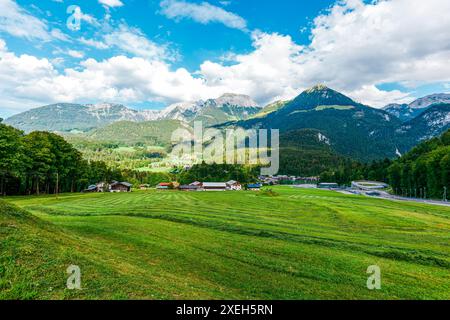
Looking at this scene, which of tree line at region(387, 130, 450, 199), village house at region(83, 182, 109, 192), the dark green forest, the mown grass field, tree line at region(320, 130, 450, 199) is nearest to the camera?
the mown grass field

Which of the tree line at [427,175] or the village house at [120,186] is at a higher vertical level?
the tree line at [427,175]

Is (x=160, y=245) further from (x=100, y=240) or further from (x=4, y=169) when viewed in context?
(x=4, y=169)

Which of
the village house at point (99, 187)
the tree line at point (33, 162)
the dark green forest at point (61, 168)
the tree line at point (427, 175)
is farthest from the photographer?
the village house at point (99, 187)

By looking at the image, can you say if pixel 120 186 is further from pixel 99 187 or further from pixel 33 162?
pixel 33 162

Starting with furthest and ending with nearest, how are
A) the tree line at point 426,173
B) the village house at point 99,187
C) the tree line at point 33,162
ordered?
the village house at point 99,187 < the tree line at point 426,173 < the tree line at point 33,162

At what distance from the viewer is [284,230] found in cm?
2209

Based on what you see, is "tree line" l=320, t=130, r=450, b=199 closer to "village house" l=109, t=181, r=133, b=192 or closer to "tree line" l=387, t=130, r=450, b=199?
"tree line" l=387, t=130, r=450, b=199

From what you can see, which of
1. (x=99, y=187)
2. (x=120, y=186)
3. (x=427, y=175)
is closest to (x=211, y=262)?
(x=427, y=175)

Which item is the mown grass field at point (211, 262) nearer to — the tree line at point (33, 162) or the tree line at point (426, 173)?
the tree line at point (33, 162)

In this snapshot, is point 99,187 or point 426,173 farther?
point 99,187

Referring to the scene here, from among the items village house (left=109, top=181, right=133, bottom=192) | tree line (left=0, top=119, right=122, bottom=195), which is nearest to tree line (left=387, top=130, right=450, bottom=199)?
tree line (left=0, top=119, right=122, bottom=195)

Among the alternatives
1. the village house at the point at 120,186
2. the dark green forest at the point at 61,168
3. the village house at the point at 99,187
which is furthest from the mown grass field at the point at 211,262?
the village house at the point at 120,186
